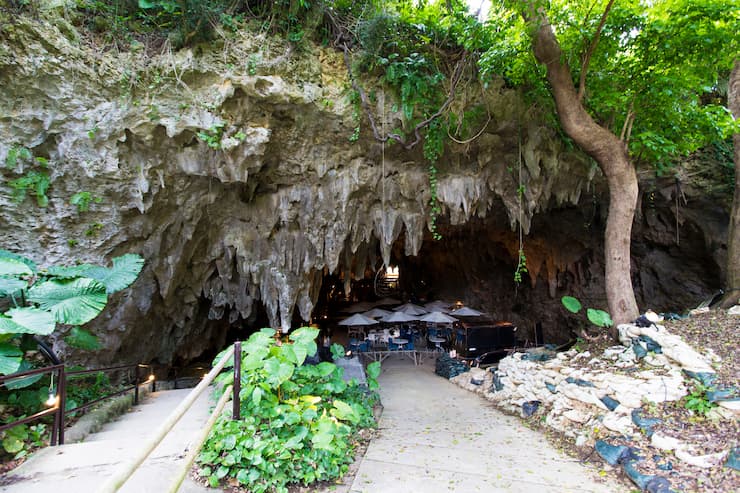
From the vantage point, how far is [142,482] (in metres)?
2.22

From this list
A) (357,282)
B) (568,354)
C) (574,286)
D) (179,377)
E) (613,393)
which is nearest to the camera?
(613,393)

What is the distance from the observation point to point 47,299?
4.18m

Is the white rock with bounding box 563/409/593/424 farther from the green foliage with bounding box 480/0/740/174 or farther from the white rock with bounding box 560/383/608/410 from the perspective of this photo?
the green foliage with bounding box 480/0/740/174

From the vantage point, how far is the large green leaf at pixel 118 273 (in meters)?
4.83

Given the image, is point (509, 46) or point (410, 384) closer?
point (509, 46)

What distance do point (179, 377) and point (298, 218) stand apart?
20.5ft

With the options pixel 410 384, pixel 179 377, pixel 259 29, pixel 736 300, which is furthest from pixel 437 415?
pixel 179 377

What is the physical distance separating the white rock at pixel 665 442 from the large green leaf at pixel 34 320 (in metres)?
6.01

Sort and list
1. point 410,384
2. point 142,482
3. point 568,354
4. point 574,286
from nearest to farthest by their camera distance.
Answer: point 142,482 → point 568,354 → point 410,384 → point 574,286

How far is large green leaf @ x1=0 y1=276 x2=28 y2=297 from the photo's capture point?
391 cm

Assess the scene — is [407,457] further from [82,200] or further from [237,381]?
[82,200]

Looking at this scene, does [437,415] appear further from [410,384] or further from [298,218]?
[298,218]

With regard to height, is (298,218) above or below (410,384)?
A: above

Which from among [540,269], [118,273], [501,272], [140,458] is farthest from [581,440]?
[501,272]
